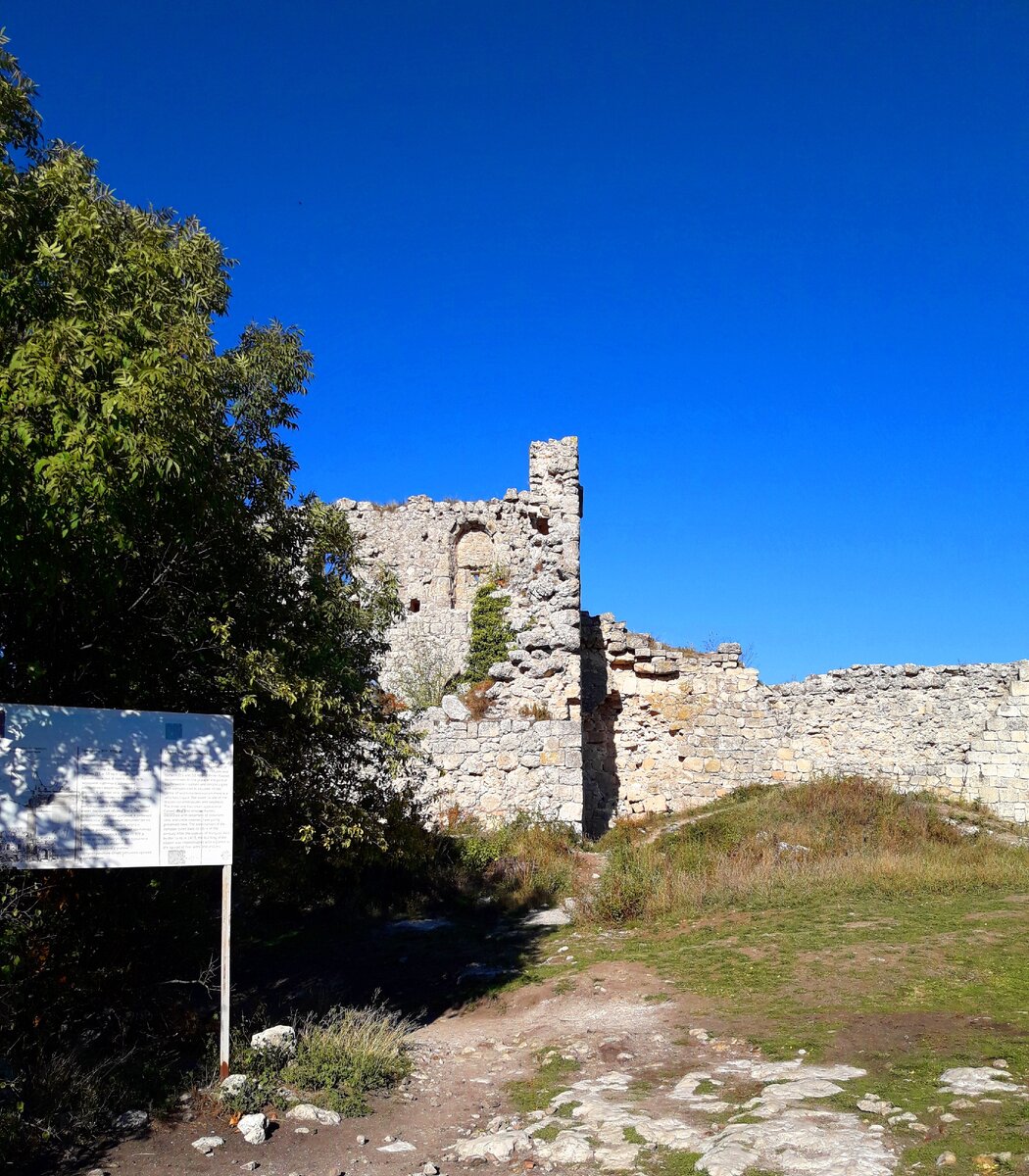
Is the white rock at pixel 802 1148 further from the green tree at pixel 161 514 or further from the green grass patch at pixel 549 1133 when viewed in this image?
the green tree at pixel 161 514

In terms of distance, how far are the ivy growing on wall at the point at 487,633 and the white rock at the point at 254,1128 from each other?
62.3 ft

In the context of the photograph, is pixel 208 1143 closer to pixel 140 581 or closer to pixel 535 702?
pixel 140 581

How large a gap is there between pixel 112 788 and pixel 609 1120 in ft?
13.8

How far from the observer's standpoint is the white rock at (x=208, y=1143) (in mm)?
6496

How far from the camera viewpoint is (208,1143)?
21.5 ft

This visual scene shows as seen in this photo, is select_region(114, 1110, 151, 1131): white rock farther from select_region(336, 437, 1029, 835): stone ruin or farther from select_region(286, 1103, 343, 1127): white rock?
select_region(336, 437, 1029, 835): stone ruin

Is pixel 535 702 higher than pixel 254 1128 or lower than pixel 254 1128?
higher

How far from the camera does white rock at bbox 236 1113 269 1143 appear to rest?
664 centimetres

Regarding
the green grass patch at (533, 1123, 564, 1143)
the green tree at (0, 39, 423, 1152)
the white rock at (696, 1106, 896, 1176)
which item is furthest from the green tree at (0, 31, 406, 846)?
the white rock at (696, 1106, 896, 1176)

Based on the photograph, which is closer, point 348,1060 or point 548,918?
point 348,1060

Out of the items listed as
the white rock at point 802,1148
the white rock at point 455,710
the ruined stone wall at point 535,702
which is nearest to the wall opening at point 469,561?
the ruined stone wall at point 535,702

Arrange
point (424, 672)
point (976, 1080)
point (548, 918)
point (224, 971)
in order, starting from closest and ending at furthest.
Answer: point (976, 1080), point (224, 971), point (548, 918), point (424, 672)

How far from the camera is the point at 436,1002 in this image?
1027 cm

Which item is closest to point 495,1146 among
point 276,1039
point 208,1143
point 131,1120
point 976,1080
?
point 208,1143
